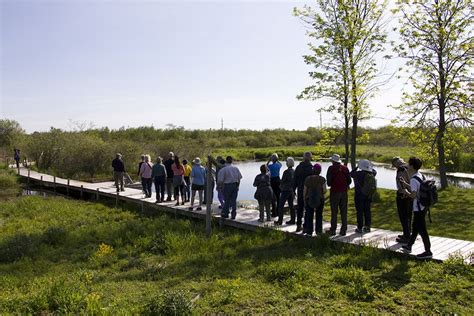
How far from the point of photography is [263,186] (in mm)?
9930

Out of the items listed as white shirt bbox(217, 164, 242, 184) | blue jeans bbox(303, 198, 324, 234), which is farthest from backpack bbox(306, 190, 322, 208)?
white shirt bbox(217, 164, 242, 184)

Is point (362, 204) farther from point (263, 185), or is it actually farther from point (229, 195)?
point (229, 195)

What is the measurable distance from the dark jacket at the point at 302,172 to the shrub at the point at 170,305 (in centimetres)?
461

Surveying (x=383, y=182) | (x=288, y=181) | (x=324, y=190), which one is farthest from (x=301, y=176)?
(x=383, y=182)

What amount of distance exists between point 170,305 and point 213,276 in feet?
5.47

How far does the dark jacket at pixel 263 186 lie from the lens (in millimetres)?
9891

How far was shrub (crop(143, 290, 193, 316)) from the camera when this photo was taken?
5.15 meters

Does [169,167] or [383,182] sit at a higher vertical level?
[169,167]

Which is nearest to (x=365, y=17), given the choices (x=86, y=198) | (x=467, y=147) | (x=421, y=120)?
(x=421, y=120)

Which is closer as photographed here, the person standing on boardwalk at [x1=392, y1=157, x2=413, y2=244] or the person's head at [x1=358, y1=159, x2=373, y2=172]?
the person standing on boardwalk at [x1=392, y1=157, x2=413, y2=244]

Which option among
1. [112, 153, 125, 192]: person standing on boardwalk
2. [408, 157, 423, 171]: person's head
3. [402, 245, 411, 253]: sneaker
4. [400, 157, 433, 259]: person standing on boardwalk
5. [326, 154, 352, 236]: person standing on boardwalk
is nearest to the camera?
[400, 157, 433, 259]: person standing on boardwalk

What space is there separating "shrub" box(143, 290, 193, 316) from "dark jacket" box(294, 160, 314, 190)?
4.61 meters

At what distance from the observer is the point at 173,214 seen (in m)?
13.0

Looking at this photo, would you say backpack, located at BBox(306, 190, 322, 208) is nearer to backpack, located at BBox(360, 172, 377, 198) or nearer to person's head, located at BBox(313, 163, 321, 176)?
person's head, located at BBox(313, 163, 321, 176)
